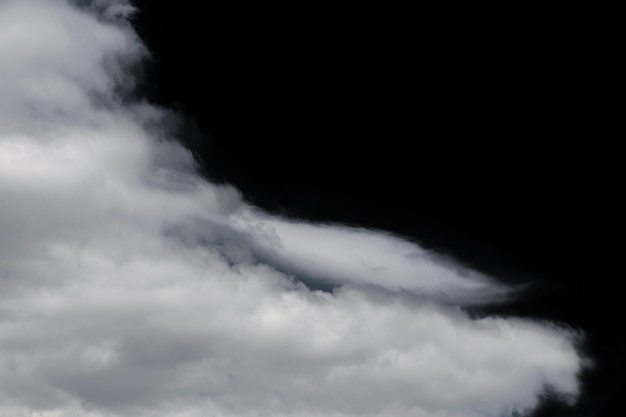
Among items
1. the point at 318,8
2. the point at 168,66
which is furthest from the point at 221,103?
the point at 318,8

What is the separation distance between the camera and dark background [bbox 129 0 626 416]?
22.7ft

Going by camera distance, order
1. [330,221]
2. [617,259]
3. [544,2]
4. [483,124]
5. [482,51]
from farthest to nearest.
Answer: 1. [330,221]
2. [617,259]
3. [483,124]
4. [482,51]
5. [544,2]

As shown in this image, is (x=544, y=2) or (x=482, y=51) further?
(x=482, y=51)

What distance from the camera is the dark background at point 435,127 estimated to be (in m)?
6.93

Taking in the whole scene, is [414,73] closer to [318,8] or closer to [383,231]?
[318,8]

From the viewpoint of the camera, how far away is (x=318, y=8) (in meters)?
7.01

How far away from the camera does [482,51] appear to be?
6926 millimetres

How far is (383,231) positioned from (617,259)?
9.94 ft

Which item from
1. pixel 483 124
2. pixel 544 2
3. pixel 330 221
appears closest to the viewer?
pixel 544 2

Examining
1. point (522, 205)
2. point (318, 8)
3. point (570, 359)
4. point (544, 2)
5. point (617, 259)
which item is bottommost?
point (570, 359)

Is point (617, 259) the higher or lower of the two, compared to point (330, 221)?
lower

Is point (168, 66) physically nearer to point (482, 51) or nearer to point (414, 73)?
point (414, 73)

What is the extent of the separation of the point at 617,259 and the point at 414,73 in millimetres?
3610

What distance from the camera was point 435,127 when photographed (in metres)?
7.62
